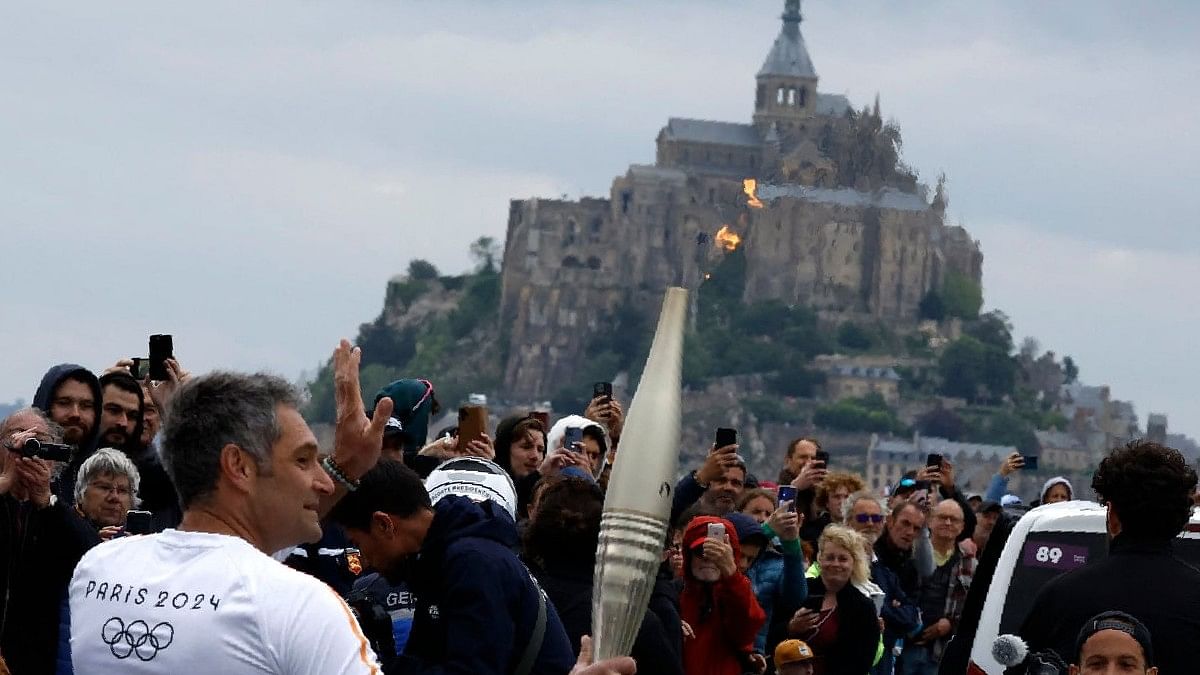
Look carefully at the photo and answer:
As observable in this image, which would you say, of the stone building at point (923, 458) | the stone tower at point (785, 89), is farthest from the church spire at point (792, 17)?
the stone building at point (923, 458)

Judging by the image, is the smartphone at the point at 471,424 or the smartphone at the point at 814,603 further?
the smartphone at the point at 814,603

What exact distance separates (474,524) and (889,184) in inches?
5136

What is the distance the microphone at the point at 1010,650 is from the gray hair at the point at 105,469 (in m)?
2.47

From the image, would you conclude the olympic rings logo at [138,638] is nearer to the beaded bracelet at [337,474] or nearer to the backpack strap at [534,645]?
the beaded bracelet at [337,474]

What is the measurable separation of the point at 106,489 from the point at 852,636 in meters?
3.48

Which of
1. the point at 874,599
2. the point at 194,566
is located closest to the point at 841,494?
the point at 874,599

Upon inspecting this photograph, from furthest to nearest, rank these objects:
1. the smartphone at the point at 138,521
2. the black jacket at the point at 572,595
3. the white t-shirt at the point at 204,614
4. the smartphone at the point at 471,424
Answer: the smartphone at the point at 471,424, the smartphone at the point at 138,521, the black jacket at the point at 572,595, the white t-shirt at the point at 204,614

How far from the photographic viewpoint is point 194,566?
3195mm

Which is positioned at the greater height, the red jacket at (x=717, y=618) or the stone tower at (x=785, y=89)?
the stone tower at (x=785, y=89)

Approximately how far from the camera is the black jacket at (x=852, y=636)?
29.0ft

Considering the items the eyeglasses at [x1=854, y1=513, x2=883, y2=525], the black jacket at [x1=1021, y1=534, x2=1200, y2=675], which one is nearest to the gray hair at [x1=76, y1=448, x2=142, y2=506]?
the black jacket at [x1=1021, y1=534, x2=1200, y2=675]

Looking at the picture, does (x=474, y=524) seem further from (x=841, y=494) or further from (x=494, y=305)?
(x=494, y=305)

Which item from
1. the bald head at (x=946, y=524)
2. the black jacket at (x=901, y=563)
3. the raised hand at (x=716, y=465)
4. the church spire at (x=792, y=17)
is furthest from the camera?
the church spire at (x=792, y=17)

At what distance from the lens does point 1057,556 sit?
6.45 metres
